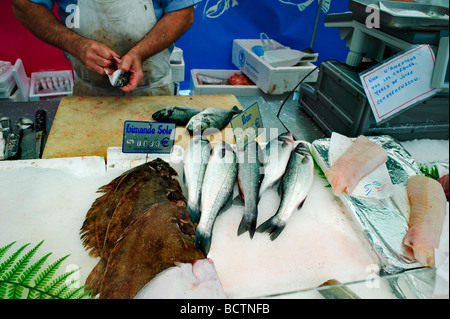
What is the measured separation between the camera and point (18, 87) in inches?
163

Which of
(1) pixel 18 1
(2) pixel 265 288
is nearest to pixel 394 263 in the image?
(2) pixel 265 288

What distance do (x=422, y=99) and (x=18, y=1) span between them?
3.04m

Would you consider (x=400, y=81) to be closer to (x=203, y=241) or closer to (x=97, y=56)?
(x=203, y=241)

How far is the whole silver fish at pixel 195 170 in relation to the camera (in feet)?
4.84

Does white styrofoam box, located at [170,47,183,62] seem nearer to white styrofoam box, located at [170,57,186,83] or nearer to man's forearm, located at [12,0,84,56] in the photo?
white styrofoam box, located at [170,57,186,83]

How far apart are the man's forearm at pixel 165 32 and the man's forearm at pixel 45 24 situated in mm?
519

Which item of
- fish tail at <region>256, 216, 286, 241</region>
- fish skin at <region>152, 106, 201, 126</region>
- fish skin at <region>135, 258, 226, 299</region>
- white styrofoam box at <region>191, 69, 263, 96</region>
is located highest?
fish skin at <region>135, 258, 226, 299</region>

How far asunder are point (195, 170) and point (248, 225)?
0.43 m

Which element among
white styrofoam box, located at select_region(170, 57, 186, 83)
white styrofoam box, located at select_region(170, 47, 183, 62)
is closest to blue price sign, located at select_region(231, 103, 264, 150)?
white styrofoam box, located at select_region(170, 57, 186, 83)

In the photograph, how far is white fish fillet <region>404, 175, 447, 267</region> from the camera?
3.89 ft

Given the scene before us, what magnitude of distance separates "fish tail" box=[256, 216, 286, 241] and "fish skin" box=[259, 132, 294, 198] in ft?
0.67

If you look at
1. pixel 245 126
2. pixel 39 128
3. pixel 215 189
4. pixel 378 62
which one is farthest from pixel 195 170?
pixel 378 62
